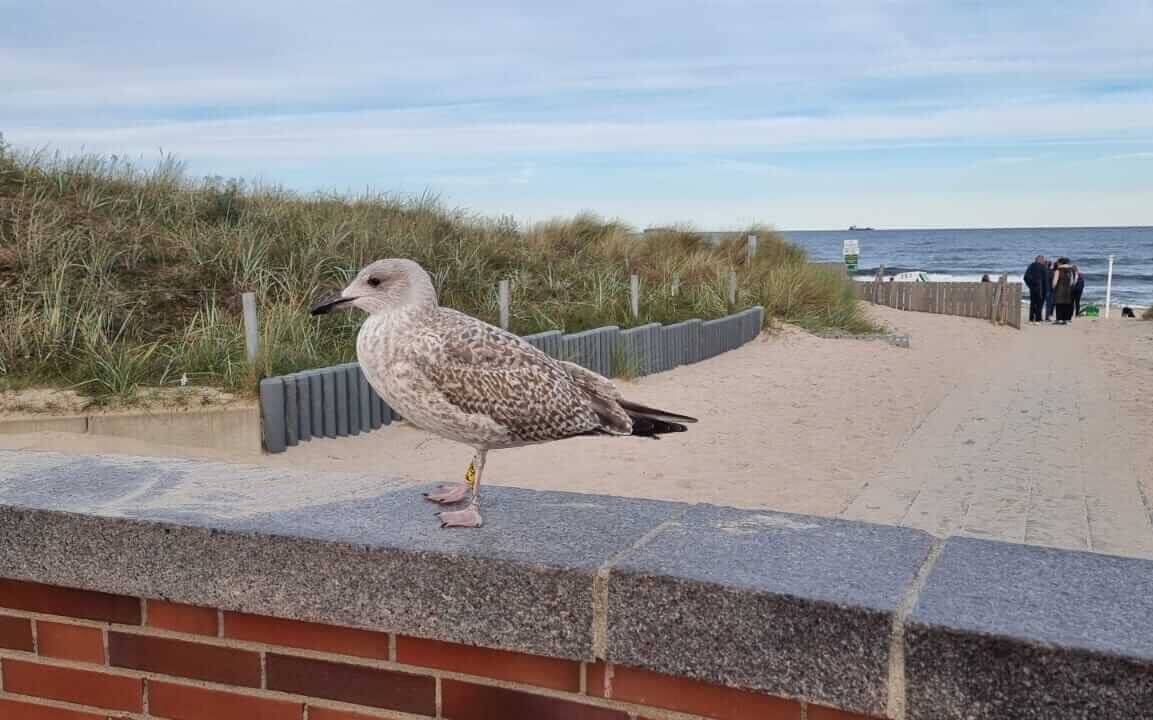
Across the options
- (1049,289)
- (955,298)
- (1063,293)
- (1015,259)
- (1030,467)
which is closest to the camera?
(1030,467)

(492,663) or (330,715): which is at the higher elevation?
(492,663)

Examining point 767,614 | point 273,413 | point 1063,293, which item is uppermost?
point 767,614

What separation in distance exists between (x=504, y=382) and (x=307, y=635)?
0.81 meters

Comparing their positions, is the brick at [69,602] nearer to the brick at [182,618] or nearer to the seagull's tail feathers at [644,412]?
the brick at [182,618]

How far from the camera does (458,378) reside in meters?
2.57

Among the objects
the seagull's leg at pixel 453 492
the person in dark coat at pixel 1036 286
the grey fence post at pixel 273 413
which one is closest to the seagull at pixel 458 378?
the seagull's leg at pixel 453 492

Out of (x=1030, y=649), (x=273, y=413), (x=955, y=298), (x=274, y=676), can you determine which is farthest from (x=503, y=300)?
(x=955, y=298)

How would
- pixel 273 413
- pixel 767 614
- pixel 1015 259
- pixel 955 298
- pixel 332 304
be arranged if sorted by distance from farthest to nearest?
pixel 1015 259 → pixel 955 298 → pixel 273 413 → pixel 332 304 → pixel 767 614

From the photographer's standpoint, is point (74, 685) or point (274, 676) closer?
point (274, 676)

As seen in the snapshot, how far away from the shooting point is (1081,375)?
55.9 ft

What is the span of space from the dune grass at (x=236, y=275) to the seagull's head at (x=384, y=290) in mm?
7417

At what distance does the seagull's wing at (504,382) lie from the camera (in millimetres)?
2570

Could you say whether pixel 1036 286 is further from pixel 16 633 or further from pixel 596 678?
pixel 16 633

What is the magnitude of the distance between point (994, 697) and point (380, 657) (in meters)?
1.18
